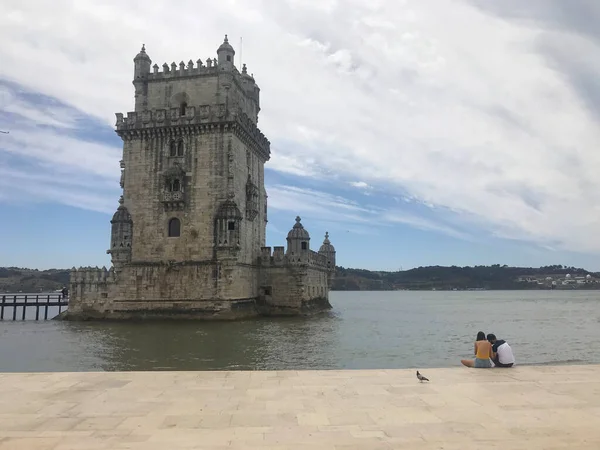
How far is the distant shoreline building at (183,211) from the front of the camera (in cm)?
3859

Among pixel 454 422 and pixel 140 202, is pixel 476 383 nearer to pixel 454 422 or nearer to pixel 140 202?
pixel 454 422

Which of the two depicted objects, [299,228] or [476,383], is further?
[299,228]

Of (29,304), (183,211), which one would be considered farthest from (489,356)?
(29,304)

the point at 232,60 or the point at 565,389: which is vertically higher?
the point at 232,60

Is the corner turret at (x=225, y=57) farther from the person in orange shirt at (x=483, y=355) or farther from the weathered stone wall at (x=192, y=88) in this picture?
the person in orange shirt at (x=483, y=355)

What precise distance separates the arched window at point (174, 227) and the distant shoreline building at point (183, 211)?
8 cm

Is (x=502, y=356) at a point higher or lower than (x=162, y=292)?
lower

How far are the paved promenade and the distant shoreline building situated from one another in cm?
2663

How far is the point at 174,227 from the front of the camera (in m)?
40.0

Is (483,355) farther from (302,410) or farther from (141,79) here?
(141,79)

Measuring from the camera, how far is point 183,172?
3997 centimetres

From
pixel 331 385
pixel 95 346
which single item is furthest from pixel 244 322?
pixel 331 385

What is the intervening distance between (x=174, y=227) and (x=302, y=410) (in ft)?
109

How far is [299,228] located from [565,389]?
36.3 m
